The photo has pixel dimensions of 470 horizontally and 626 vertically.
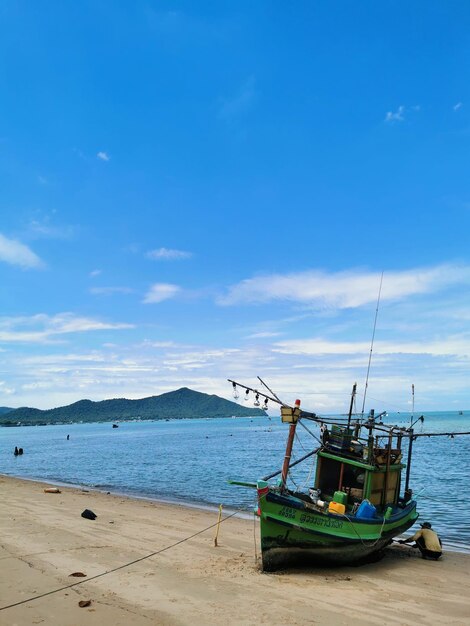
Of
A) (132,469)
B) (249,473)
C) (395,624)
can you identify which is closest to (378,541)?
(395,624)

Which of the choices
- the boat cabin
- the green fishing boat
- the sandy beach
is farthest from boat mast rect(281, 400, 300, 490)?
→ the boat cabin

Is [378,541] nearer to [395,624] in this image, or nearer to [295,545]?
[295,545]

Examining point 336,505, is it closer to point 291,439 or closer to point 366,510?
point 366,510

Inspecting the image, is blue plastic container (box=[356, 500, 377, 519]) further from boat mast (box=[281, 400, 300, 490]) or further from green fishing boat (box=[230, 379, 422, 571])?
boat mast (box=[281, 400, 300, 490])

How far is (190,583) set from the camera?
35.6 ft

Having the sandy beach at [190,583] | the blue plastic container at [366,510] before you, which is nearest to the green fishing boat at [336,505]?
the blue plastic container at [366,510]

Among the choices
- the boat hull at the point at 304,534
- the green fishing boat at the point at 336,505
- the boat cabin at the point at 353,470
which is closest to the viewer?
the boat hull at the point at 304,534

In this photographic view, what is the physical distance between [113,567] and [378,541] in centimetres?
779

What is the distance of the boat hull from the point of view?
12.2 m

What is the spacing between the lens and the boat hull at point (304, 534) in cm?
1223

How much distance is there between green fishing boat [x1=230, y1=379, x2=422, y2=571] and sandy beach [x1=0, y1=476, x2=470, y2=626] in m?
0.68

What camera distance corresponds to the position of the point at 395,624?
9.20 metres

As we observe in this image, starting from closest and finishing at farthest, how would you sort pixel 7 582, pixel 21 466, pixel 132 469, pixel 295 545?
pixel 7 582 < pixel 295 545 < pixel 132 469 < pixel 21 466

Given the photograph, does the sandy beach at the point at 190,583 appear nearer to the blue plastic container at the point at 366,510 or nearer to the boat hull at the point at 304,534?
the boat hull at the point at 304,534
